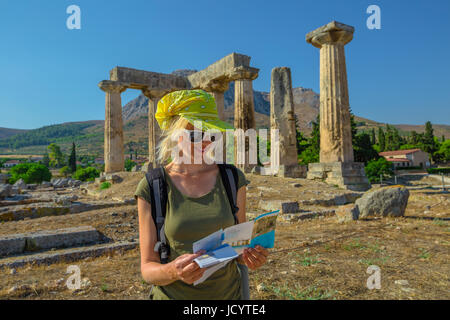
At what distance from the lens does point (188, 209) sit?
1.95m

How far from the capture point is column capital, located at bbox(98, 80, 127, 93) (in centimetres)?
2108

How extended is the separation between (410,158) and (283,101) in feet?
204

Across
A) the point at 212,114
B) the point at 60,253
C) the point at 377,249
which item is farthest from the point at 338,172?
the point at 212,114

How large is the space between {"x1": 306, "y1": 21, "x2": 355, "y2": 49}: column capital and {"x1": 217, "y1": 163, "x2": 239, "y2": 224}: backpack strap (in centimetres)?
1501

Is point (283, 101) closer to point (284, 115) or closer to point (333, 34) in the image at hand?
point (284, 115)

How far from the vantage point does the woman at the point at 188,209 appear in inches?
74.8

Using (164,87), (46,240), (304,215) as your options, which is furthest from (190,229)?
(164,87)

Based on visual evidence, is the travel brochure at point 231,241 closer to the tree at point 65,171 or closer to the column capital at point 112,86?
the column capital at point 112,86

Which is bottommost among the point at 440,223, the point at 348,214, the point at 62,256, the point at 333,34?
the point at 62,256

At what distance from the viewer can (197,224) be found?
192cm

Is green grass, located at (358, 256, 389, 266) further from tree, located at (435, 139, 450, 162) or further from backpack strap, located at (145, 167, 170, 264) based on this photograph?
tree, located at (435, 139, 450, 162)
